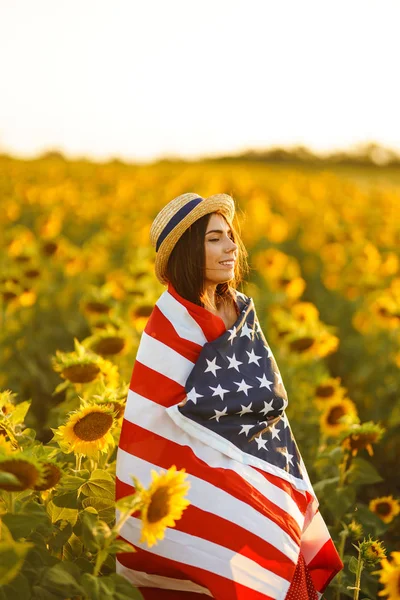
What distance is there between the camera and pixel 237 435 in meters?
2.28

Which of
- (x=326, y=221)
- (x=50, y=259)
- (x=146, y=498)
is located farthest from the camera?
(x=326, y=221)

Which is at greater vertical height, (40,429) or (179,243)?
(179,243)

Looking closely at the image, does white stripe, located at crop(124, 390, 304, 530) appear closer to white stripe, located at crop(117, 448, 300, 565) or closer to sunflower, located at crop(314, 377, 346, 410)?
white stripe, located at crop(117, 448, 300, 565)

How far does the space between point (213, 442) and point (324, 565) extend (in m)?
0.54

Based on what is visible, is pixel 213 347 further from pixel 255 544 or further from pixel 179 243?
pixel 255 544

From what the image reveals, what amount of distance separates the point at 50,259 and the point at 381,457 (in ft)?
8.97

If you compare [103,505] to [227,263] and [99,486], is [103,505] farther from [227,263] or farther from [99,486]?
[227,263]

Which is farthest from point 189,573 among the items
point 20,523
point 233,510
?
point 20,523

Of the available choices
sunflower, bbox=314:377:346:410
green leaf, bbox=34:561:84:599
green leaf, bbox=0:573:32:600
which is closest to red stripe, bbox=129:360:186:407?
green leaf, bbox=34:561:84:599

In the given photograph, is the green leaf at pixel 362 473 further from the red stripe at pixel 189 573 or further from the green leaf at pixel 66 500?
the green leaf at pixel 66 500

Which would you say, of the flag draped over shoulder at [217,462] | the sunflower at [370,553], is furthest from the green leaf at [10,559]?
the sunflower at [370,553]

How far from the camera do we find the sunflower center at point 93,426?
7.32 ft

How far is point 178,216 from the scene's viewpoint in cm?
239

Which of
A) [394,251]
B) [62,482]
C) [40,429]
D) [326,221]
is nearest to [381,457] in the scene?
[40,429]
